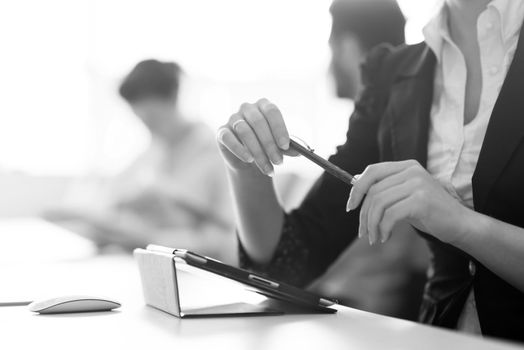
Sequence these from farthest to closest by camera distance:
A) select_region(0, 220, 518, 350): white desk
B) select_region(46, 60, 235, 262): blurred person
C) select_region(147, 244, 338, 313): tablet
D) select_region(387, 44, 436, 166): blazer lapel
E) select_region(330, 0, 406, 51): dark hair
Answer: select_region(46, 60, 235, 262): blurred person → select_region(330, 0, 406, 51): dark hair → select_region(387, 44, 436, 166): blazer lapel → select_region(147, 244, 338, 313): tablet → select_region(0, 220, 518, 350): white desk

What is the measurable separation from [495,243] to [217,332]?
0.42m

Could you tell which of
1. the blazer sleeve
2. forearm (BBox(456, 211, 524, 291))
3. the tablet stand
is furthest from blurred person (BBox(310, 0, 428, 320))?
the tablet stand

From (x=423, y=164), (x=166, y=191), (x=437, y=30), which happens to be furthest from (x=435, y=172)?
(x=166, y=191)

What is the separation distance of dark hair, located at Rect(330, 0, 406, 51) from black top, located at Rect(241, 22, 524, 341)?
110cm

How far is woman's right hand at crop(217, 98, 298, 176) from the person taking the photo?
940mm

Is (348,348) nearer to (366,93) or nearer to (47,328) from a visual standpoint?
(47,328)

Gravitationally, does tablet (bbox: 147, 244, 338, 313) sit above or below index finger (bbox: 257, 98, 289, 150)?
below

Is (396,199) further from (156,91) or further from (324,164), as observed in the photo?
(156,91)

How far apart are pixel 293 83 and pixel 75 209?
200cm

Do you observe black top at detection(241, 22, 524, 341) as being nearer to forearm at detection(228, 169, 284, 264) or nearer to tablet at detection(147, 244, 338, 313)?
forearm at detection(228, 169, 284, 264)

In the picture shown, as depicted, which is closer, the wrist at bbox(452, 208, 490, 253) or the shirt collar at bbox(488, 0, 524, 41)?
the wrist at bbox(452, 208, 490, 253)

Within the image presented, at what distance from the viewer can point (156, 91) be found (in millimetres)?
3082

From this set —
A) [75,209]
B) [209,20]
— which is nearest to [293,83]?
[209,20]

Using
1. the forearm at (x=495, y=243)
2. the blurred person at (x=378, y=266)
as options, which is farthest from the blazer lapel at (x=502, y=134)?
the blurred person at (x=378, y=266)
